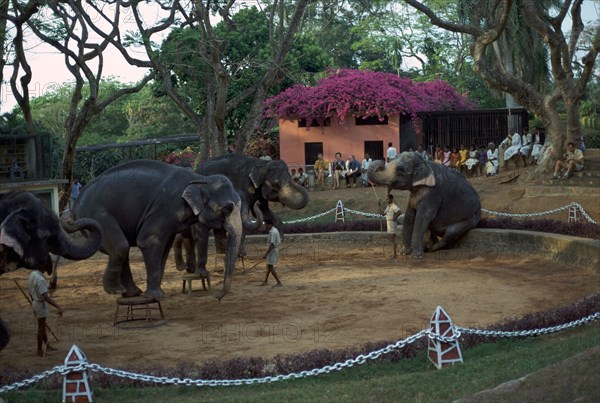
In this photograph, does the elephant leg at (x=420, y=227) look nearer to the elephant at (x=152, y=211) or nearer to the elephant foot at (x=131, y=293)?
the elephant at (x=152, y=211)

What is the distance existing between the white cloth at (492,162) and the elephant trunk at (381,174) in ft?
32.2

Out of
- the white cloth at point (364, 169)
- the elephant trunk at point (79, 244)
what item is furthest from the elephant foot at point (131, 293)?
the white cloth at point (364, 169)

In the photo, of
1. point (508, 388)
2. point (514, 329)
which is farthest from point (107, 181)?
point (508, 388)

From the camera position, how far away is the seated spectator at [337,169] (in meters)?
31.1

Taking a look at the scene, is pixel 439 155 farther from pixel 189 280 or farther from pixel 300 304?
pixel 300 304

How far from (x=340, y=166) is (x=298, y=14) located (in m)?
10.6

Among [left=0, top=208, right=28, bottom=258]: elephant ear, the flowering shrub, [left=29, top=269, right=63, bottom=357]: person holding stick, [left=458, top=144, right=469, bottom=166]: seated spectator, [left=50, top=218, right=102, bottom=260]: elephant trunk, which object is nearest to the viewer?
[left=0, top=208, right=28, bottom=258]: elephant ear

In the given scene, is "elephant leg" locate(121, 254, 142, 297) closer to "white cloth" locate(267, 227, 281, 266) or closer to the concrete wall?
"white cloth" locate(267, 227, 281, 266)

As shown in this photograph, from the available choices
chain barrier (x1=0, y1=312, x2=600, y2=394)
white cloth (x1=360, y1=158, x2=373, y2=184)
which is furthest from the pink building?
chain barrier (x1=0, y1=312, x2=600, y2=394)

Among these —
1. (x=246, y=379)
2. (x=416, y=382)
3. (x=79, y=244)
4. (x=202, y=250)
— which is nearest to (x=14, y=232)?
(x=79, y=244)

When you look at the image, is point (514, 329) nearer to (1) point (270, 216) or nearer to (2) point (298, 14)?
(1) point (270, 216)

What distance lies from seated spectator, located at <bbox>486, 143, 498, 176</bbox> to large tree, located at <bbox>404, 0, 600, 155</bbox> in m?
2.79

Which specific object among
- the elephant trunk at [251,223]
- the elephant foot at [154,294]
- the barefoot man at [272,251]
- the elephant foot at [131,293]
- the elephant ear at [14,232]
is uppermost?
the elephant ear at [14,232]

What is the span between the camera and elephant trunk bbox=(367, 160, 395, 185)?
19797 mm
